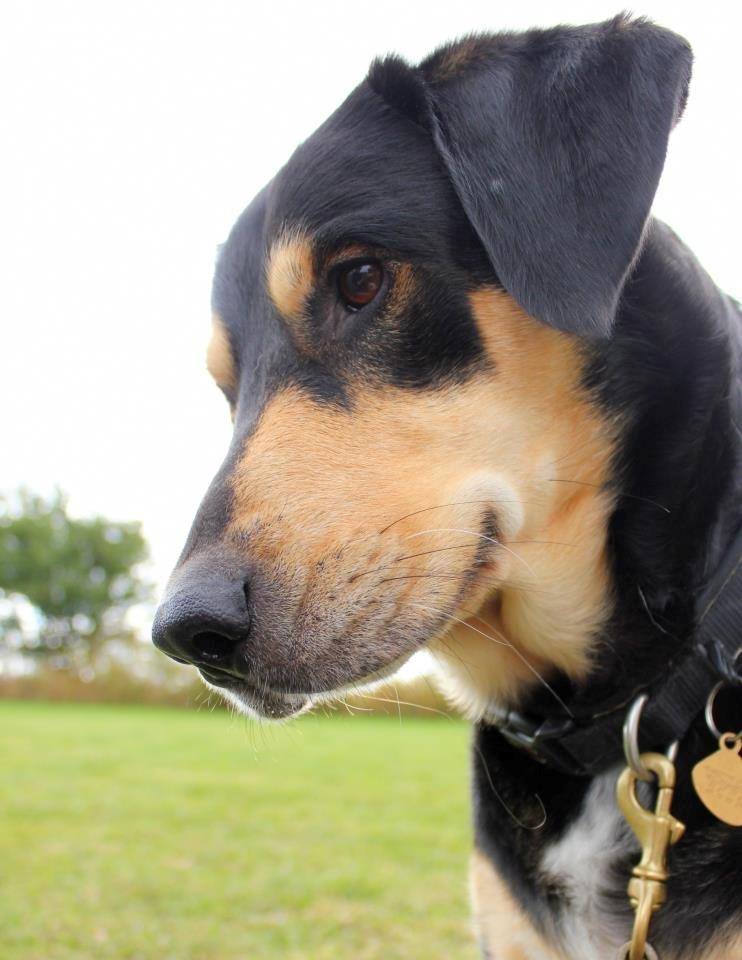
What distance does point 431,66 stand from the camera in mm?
2328

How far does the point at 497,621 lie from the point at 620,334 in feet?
→ 2.56

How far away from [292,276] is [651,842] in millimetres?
1439

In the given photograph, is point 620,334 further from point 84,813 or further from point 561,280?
point 84,813

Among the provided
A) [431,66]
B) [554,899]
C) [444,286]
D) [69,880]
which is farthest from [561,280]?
[69,880]

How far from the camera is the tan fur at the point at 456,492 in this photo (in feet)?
6.15

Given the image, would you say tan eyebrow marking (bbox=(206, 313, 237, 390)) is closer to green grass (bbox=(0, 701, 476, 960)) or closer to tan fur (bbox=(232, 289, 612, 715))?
tan fur (bbox=(232, 289, 612, 715))

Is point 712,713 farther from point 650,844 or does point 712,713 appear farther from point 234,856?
point 234,856

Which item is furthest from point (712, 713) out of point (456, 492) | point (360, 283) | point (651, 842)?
point (360, 283)

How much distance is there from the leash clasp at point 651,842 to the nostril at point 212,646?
0.88m

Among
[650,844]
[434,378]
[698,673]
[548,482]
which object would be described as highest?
[434,378]

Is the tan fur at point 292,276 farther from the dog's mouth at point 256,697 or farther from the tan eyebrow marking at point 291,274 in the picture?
the dog's mouth at point 256,697

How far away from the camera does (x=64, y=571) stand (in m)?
57.3

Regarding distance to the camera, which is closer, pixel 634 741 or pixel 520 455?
pixel 634 741

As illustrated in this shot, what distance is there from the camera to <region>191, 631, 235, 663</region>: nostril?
1.77 metres
